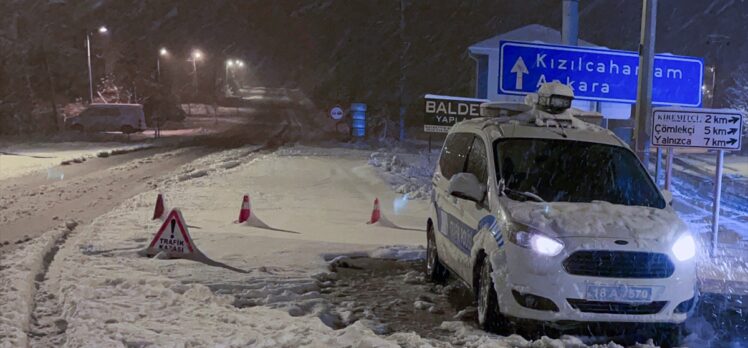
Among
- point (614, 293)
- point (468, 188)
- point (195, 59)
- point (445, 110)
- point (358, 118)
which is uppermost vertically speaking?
point (195, 59)

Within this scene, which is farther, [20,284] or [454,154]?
[454,154]

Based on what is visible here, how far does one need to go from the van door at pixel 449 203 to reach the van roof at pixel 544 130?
1.66 ft

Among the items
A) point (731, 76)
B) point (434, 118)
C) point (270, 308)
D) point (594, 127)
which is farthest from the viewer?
point (731, 76)

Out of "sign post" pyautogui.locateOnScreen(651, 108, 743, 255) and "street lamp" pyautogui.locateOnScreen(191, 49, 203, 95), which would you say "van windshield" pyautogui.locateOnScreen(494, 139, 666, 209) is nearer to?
"sign post" pyautogui.locateOnScreen(651, 108, 743, 255)

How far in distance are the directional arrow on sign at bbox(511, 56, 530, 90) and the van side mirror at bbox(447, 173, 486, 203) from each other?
212 inches

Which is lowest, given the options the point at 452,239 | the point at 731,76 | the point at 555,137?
the point at 452,239

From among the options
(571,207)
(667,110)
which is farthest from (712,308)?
(667,110)

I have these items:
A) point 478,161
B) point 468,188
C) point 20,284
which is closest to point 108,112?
point 20,284

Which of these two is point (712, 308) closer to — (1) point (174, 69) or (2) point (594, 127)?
(2) point (594, 127)

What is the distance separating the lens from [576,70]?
442 inches

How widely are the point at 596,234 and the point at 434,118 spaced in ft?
37.3

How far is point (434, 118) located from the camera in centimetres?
1652

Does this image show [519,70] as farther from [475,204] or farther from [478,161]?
[475,204]

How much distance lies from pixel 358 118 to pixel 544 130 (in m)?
28.8
